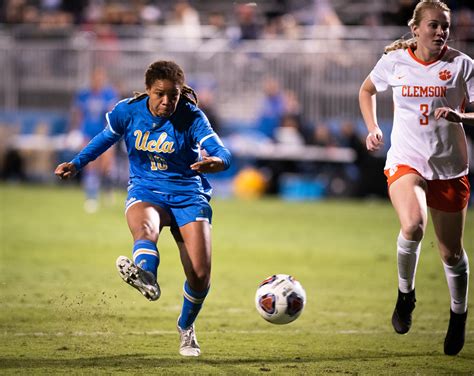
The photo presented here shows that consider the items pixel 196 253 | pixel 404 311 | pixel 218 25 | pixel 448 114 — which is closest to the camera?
pixel 448 114

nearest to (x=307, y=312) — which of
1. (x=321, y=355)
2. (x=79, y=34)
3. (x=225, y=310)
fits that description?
(x=225, y=310)

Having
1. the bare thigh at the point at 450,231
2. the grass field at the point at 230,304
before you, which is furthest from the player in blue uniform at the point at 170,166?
the bare thigh at the point at 450,231

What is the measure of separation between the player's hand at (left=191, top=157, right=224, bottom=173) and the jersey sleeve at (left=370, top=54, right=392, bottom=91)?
178 cm

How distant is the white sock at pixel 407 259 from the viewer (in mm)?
7344

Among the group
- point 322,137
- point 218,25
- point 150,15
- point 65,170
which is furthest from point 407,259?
point 150,15

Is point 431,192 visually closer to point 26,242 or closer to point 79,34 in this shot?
point 26,242

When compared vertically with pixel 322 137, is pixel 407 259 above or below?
above

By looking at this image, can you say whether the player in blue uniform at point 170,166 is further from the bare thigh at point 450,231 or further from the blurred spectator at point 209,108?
the blurred spectator at point 209,108

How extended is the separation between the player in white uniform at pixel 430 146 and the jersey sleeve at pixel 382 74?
45 mm

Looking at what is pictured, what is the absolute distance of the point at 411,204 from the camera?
7180mm

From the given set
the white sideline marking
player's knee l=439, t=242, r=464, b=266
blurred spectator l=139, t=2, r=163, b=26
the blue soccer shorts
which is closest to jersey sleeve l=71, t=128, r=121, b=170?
the blue soccer shorts

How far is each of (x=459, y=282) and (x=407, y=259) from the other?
553 millimetres

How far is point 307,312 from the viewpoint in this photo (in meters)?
9.59

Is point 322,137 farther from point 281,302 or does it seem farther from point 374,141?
point 281,302
